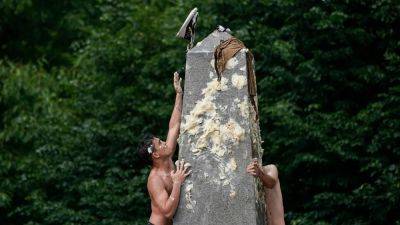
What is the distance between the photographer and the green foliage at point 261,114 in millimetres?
12648

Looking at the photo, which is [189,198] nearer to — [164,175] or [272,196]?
[164,175]

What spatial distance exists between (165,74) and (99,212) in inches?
82.9

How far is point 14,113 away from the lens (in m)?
15.8

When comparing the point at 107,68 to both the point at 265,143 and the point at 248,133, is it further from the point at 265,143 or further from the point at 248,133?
the point at 248,133

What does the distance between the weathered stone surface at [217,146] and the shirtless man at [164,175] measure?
69 mm

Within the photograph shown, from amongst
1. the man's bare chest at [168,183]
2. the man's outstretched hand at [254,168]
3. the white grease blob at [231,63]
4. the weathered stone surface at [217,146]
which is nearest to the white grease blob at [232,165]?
the weathered stone surface at [217,146]

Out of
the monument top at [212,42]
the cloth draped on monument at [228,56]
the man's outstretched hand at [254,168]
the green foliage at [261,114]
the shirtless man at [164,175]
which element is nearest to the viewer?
the man's outstretched hand at [254,168]

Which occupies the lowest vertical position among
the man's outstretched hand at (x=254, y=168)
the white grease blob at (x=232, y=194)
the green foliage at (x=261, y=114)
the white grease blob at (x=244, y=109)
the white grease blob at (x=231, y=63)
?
the white grease blob at (x=232, y=194)

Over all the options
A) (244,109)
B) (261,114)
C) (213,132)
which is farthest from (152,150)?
(261,114)

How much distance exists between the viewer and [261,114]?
520 inches

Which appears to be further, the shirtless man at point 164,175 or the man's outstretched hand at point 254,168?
the shirtless man at point 164,175

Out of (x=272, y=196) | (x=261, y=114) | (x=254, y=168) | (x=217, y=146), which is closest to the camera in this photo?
(x=254, y=168)

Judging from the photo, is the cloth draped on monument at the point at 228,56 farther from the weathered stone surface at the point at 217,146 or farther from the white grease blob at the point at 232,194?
the white grease blob at the point at 232,194

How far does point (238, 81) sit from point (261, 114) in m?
5.40
